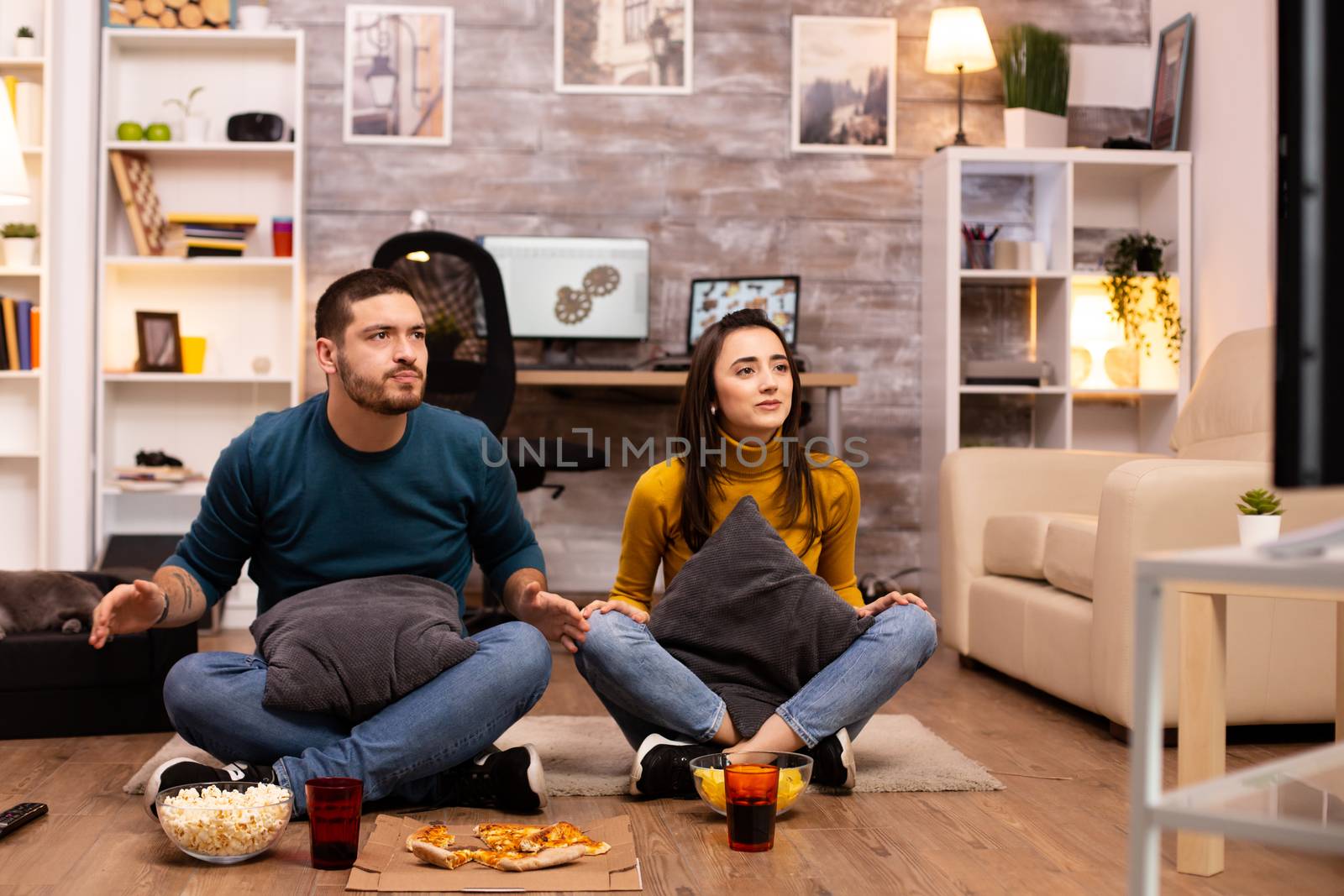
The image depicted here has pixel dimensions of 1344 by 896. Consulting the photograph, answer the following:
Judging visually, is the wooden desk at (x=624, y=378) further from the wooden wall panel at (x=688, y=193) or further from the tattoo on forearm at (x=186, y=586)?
the tattoo on forearm at (x=186, y=586)

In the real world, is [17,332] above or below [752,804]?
above

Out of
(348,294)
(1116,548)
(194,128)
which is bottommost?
(1116,548)

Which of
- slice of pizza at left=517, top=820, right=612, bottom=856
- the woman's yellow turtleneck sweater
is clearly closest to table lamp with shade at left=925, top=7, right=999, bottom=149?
the woman's yellow turtleneck sweater

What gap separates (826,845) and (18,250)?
132 inches

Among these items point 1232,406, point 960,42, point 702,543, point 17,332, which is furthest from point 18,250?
point 1232,406

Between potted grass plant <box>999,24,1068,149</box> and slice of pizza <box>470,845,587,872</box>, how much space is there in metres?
3.35

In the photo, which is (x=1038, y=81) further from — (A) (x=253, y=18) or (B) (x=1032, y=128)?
(A) (x=253, y=18)

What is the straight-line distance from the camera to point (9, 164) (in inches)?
121

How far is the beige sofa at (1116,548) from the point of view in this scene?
236 centimetres

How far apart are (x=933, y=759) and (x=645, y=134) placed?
→ 2.77 m

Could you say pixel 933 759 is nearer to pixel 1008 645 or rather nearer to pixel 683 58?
pixel 1008 645

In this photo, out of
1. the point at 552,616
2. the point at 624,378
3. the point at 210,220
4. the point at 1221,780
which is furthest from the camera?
the point at 210,220

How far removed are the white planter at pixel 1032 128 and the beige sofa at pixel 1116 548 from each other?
1404 mm

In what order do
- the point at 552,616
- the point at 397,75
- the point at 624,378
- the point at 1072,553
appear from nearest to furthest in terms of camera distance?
the point at 552,616 < the point at 1072,553 < the point at 624,378 < the point at 397,75
